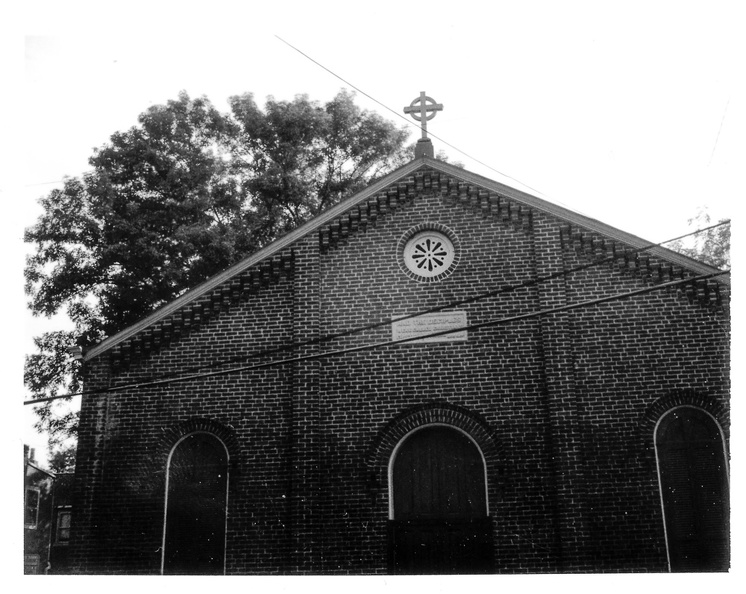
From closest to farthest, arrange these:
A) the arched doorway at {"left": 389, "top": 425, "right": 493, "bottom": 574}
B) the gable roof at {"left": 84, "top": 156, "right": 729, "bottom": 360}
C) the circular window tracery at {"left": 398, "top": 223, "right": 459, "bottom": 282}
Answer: the arched doorway at {"left": 389, "top": 425, "right": 493, "bottom": 574} < the gable roof at {"left": 84, "top": 156, "right": 729, "bottom": 360} < the circular window tracery at {"left": 398, "top": 223, "right": 459, "bottom": 282}

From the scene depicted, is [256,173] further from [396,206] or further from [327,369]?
[327,369]

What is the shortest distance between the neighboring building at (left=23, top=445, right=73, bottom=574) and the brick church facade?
1938 millimetres

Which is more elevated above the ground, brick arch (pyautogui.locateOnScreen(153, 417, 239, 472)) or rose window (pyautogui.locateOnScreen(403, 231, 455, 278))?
rose window (pyautogui.locateOnScreen(403, 231, 455, 278))

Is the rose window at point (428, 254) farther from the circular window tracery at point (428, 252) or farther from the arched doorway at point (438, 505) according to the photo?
the arched doorway at point (438, 505)

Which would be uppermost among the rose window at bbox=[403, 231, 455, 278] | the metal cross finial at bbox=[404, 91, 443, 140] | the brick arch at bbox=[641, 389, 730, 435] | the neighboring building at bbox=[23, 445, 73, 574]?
the metal cross finial at bbox=[404, 91, 443, 140]

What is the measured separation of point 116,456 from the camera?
1260 centimetres

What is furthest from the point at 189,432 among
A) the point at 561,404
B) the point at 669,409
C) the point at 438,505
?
the point at 669,409

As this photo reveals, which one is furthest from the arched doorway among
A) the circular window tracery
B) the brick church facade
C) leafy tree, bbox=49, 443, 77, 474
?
leafy tree, bbox=49, 443, 77, 474

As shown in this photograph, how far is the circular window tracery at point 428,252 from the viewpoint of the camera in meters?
13.0

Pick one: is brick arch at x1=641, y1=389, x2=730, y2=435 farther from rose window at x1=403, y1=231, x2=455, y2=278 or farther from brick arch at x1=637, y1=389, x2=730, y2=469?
rose window at x1=403, y1=231, x2=455, y2=278

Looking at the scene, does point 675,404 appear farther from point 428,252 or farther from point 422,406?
point 428,252

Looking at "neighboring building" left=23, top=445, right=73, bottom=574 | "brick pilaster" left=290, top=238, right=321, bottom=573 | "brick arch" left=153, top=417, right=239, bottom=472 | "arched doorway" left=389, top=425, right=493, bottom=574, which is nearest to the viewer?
"arched doorway" left=389, top=425, right=493, bottom=574

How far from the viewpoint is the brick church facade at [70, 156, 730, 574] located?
11.5m

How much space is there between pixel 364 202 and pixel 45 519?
1452 inches
